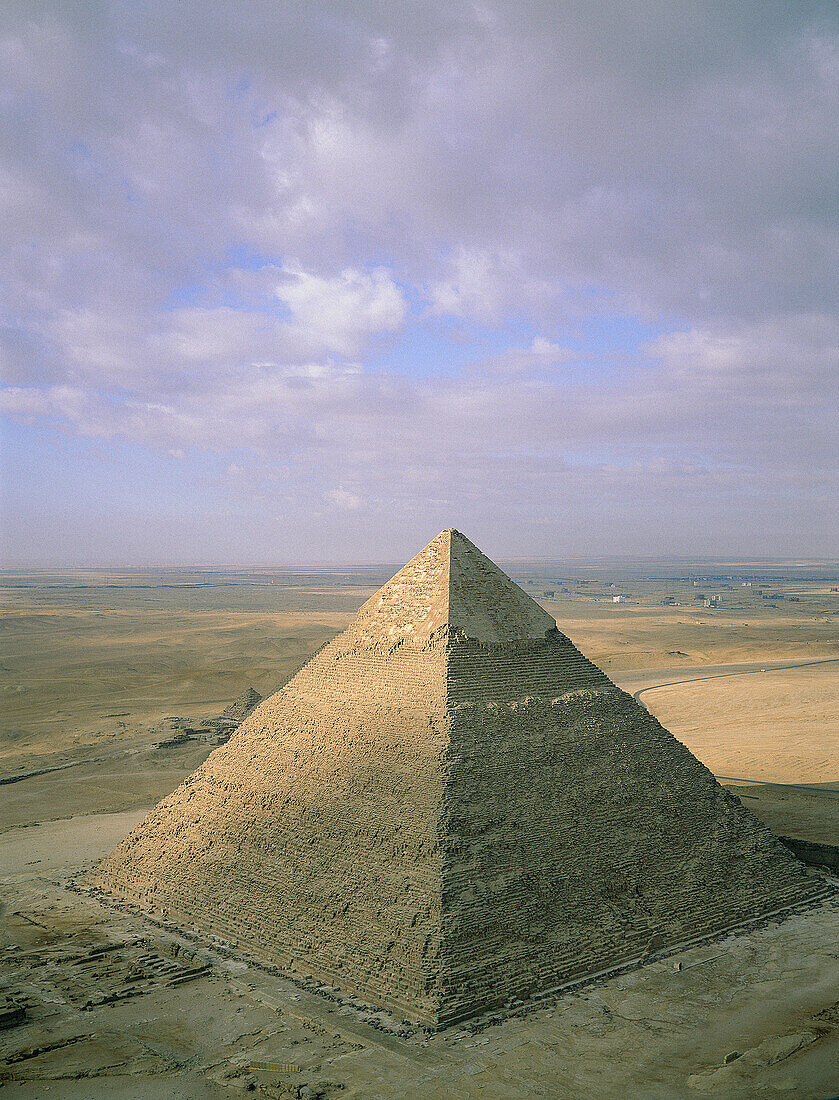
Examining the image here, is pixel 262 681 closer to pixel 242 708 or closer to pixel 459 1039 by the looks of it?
pixel 242 708

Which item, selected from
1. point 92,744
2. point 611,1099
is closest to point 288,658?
point 92,744

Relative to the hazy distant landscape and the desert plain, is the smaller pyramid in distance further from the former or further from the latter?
the desert plain

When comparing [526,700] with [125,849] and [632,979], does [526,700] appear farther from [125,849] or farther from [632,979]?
[125,849]

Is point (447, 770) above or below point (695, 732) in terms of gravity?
above

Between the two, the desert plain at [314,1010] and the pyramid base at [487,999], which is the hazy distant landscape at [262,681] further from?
the pyramid base at [487,999]

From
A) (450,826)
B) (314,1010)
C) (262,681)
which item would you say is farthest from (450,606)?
(262,681)

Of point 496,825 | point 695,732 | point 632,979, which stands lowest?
point 695,732

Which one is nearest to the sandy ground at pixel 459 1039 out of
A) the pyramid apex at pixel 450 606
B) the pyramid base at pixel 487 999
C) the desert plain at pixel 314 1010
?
the desert plain at pixel 314 1010

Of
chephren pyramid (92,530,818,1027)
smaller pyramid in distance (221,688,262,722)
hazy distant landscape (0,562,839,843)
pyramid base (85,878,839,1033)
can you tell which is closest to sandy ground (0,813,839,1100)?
pyramid base (85,878,839,1033)
